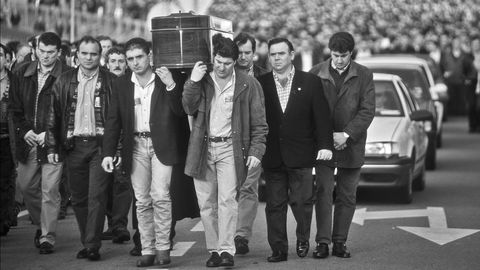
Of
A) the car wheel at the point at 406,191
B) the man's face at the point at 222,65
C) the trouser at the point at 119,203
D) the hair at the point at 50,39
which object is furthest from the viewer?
the car wheel at the point at 406,191

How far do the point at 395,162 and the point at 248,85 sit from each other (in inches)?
192

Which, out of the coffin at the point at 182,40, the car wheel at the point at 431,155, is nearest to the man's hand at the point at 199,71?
the coffin at the point at 182,40

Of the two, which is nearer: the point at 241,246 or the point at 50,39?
the point at 241,246

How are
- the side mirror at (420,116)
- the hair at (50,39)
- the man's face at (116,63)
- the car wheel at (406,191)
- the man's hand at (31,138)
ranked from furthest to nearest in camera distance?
the side mirror at (420,116) → the car wheel at (406,191) → the man's face at (116,63) → the hair at (50,39) → the man's hand at (31,138)

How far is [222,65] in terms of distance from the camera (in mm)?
9953

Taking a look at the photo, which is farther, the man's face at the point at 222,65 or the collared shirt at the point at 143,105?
the collared shirt at the point at 143,105

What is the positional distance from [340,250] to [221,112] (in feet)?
5.39

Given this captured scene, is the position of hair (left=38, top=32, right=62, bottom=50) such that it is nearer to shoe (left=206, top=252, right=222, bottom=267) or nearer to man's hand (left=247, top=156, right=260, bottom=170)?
man's hand (left=247, top=156, right=260, bottom=170)

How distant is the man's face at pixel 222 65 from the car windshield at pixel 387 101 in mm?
5881

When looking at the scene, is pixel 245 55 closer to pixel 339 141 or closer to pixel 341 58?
pixel 341 58

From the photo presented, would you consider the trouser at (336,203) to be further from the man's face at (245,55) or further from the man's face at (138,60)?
the man's face at (138,60)

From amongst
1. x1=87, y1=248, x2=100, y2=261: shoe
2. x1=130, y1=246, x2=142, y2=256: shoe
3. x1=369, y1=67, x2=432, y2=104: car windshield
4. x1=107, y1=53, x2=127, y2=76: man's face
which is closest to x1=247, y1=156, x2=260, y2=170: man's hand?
x1=130, y1=246, x2=142, y2=256: shoe

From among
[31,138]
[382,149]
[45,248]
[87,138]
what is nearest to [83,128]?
[87,138]

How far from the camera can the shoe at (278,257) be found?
1049cm
